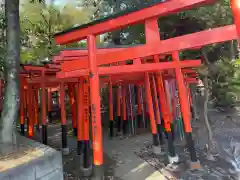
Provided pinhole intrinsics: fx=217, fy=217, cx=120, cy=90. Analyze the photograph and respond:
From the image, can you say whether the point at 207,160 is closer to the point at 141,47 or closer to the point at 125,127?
the point at 125,127

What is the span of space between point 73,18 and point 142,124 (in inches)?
322

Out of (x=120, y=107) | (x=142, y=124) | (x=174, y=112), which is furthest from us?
(x=142, y=124)

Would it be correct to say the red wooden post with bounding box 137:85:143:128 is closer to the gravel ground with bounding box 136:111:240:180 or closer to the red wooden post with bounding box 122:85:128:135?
the red wooden post with bounding box 122:85:128:135

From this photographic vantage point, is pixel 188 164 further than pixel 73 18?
No

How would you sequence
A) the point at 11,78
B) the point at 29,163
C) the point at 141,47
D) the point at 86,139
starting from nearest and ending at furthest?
the point at 29,163 → the point at 141,47 → the point at 11,78 → the point at 86,139

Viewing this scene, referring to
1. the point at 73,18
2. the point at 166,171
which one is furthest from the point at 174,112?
the point at 73,18

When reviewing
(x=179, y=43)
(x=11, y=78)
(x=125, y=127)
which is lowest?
(x=125, y=127)

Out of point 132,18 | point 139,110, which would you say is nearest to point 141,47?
point 132,18

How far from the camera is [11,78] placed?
4066mm

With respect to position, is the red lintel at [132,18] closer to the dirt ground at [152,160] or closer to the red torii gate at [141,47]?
the red torii gate at [141,47]

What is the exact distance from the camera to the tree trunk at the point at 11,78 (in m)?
3.99

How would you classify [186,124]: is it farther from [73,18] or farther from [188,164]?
[73,18]

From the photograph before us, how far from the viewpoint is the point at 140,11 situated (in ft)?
11.4

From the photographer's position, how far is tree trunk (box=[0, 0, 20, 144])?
3990 mm
